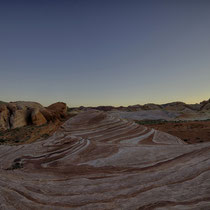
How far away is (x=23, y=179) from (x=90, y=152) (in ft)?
6.92

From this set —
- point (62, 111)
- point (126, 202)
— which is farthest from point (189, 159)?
point (62, 111)

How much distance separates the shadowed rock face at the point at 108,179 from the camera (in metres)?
2.26

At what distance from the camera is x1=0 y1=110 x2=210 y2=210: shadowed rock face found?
226cm

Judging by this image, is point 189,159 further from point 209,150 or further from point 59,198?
point 59,198

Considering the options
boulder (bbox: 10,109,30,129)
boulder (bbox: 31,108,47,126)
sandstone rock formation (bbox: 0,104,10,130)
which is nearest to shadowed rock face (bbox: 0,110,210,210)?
sandstone rock formation (bbox: 0,104,10,130)

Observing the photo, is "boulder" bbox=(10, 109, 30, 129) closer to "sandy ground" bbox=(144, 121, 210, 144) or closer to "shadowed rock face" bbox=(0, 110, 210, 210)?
"shadowed rock face" bbox=(0, 110, 210, 210)

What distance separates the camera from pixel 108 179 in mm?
3023

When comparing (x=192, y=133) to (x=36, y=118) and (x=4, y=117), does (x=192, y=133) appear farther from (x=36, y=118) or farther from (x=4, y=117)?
(x=4, y=117)

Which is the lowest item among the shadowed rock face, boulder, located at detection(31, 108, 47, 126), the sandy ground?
the sandy ground

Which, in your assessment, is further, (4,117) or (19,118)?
(19,118)

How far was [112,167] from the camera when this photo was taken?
370 centimetres

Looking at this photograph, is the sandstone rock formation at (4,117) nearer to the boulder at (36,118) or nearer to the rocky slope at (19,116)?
the rocky slope at (19,116)

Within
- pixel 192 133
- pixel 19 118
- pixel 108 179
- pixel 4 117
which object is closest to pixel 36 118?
pixel 19 118

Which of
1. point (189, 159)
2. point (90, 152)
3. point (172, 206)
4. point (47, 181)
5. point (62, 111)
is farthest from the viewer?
point (62, 111)
